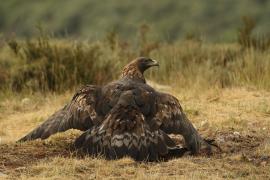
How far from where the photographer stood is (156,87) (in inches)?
627

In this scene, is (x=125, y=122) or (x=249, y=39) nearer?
(x=125, y=122)

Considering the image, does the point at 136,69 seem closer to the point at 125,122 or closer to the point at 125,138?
the point at 125,122

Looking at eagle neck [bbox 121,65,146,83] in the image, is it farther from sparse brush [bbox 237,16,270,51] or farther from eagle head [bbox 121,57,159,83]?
sparse brush [bbox 237,16,270,51]

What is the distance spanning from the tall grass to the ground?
0.75 metres

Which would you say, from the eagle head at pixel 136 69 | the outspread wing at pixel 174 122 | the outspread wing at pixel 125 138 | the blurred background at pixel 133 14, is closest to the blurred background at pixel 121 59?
the eagle head at pixel 136 69

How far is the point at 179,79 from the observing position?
53.1 ft

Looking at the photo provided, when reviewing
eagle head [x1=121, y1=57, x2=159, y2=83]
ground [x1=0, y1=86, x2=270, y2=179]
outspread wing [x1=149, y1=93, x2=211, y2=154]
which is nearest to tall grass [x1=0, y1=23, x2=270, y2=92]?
ground [x1=0, y1=86, x2=270, y2=179]

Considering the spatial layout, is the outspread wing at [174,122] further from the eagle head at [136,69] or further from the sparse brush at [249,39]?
the sparse brush at [249,39]

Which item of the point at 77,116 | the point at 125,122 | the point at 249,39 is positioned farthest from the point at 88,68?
the point at 125,122

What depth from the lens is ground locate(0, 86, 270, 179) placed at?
880 centimetres

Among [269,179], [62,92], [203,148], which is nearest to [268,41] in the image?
[62,92]

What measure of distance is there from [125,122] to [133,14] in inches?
2761

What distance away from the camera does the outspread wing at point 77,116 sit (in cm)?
988

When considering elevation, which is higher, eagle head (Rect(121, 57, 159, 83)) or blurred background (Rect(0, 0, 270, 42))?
blurred background (Rect(0, 0, 270, 42))
